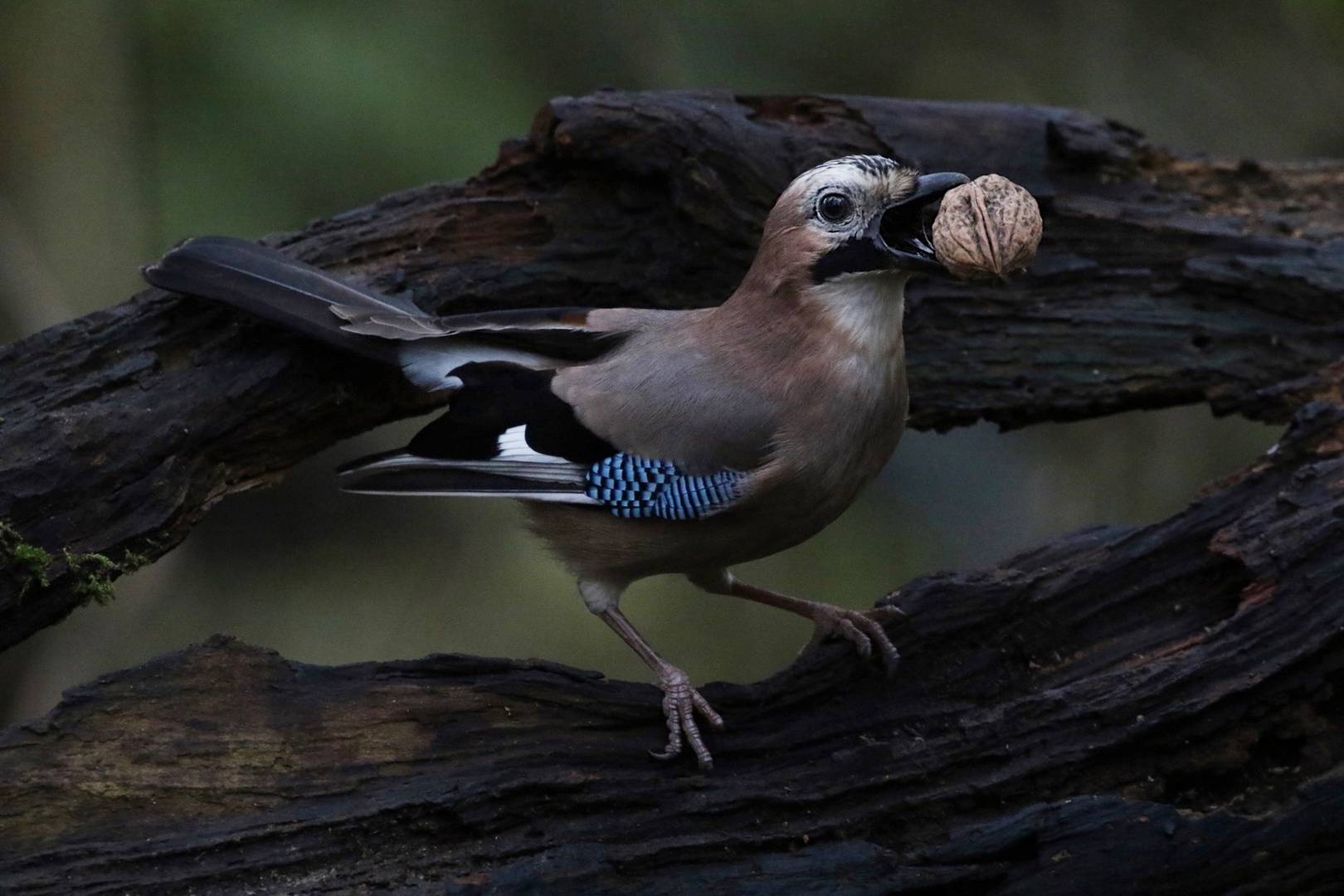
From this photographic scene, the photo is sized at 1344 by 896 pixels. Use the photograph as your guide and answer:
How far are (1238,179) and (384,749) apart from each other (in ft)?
11.4

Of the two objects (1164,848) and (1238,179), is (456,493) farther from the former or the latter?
(1238,179)

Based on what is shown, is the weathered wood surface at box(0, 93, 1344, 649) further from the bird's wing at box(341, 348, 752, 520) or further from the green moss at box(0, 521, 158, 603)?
the bird's wing at box(341, 348, 752, 520)

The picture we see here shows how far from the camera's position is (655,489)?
11.1 feet

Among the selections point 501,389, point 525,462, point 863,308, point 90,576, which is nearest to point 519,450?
point 525,462

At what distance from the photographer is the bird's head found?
10.8 feet

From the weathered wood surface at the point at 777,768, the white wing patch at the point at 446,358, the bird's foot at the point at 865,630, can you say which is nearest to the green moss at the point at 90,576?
the weathered wood surface at the point at 777,768

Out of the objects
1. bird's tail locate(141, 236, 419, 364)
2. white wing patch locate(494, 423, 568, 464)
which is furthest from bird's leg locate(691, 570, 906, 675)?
bird's tail locate(141, 236, 419, 364)

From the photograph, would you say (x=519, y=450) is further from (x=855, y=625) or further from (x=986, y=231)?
(x=986, y=231)

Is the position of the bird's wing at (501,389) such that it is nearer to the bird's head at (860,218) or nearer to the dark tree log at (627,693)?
the dark tree log at (627,693)

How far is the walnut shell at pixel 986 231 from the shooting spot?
10.2ft

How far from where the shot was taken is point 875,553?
621 centimetres

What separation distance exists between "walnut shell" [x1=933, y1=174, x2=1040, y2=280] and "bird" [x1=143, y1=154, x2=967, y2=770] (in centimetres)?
8

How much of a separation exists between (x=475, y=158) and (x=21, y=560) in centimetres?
265

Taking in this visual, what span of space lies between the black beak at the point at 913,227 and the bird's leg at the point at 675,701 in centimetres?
114
